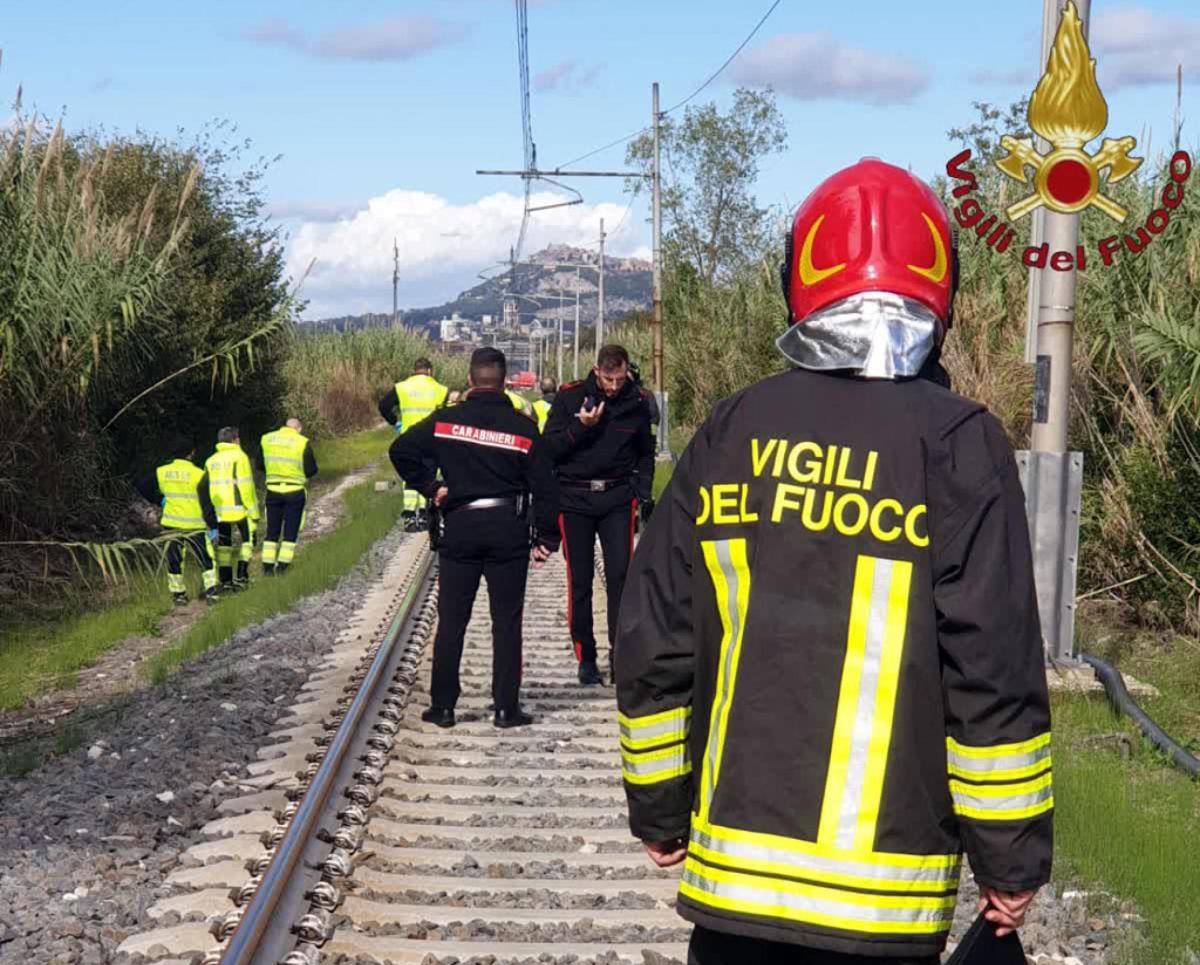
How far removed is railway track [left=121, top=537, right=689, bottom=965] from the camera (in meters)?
5.18

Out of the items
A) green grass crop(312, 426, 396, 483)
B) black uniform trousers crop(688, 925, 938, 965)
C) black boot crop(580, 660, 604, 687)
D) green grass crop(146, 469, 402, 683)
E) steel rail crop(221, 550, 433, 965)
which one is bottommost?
green grass crop(312, 426, 396, 483)

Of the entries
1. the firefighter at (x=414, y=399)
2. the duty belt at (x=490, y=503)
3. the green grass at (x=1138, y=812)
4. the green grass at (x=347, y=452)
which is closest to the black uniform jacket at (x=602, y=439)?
the duty belt at (x=490, y=503)

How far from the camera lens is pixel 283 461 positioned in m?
17.6

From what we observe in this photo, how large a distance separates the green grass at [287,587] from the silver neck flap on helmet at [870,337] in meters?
8.70

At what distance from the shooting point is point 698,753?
2912 mm

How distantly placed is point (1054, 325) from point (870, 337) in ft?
21.4

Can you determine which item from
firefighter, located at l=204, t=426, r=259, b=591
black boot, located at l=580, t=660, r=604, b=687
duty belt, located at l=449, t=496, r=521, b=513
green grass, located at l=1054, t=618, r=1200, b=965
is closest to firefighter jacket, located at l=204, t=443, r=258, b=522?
firefighter, located at l=204, t=426, r=259, b=591

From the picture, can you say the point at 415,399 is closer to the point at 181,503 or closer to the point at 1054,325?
the point at 181,503

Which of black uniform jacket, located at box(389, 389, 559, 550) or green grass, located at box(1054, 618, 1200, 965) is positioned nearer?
green grass, located at box(1054, 618, 1200, 965)

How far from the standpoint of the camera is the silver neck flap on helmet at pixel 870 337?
274 cm

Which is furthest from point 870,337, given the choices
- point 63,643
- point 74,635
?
point 74,635

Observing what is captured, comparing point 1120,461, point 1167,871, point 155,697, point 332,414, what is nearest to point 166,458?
point 155,697

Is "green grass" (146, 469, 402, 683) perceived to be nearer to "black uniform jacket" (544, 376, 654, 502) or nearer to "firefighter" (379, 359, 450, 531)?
"firefighter" (379, 359, 450, 531)

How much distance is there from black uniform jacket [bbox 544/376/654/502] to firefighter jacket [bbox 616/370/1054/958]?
22.2 ft
